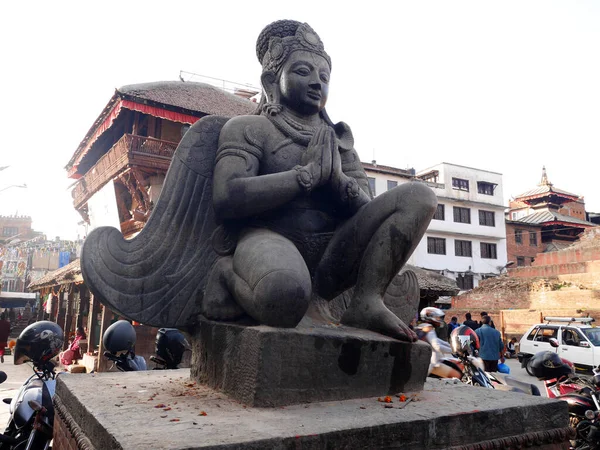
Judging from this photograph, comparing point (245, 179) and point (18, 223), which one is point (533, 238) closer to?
point (245, 179)

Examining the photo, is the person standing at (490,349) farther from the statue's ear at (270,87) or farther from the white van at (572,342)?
the statue's ear at (270,87)

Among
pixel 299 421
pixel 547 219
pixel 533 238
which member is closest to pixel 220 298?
pixel 299 421

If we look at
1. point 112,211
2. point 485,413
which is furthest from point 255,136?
point 112,211

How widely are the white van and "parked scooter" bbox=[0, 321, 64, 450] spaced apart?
11152 millimetres

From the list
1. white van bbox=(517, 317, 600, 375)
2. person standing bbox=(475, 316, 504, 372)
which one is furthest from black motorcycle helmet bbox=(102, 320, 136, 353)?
white van bbox=(517, 317, 600, 375)

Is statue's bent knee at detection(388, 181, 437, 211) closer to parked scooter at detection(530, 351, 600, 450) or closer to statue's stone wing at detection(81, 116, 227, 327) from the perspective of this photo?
statue's stone wing at detection(81, 116, 227, 327)

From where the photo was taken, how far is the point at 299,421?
6.14 ft

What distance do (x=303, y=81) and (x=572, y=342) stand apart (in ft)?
42.7

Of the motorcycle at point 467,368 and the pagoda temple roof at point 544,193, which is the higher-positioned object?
the pagoda temple roof at point 544,193

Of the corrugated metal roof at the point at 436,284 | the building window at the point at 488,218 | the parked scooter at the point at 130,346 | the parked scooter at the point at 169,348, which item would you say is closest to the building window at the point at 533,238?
the building window at the point at 488,218

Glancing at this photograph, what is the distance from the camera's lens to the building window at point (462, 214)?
30.0m

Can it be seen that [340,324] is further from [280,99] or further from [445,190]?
[445,190]

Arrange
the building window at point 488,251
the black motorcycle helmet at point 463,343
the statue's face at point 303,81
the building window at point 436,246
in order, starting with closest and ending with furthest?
the statue's face at point 303,81, the black motorcycle helmet at point 463,343, the building window at point 436,246, the building window at point 488,251

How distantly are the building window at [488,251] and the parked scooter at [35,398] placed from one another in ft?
100
